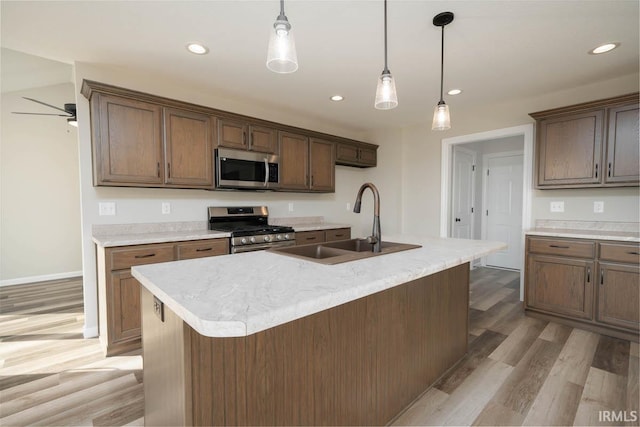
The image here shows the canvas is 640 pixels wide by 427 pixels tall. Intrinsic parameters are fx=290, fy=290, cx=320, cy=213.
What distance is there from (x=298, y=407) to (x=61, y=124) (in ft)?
18.2

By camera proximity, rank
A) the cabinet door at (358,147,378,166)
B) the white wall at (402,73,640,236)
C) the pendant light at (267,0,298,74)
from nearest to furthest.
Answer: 1. the pendant light at (267,0,298,74)
2. the white wall at (402,73,640,236)
3. the cabinet door at (358,147,378,166)

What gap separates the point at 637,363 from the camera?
214cm

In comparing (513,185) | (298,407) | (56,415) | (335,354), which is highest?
(513,185)

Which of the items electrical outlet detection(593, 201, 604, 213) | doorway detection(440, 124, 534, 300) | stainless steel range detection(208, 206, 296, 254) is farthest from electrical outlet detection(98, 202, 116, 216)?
electrical outlet detection(593, 201, 604, 213)

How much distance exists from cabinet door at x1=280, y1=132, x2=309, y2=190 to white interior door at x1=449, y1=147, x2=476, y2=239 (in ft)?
7.52

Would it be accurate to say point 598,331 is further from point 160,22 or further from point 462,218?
point 160,22

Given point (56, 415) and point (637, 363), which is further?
point (637, 363)

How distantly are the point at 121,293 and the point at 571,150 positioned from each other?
14.2 ft

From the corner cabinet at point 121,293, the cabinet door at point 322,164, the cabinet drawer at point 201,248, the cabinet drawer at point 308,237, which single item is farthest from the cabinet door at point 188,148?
the cabinet door at point 322,164

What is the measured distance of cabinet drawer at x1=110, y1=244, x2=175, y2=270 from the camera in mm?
2246

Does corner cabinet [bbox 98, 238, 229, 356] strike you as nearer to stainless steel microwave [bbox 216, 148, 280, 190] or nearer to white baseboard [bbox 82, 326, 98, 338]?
white baseboard [bbox 82, 326, 98, 338]

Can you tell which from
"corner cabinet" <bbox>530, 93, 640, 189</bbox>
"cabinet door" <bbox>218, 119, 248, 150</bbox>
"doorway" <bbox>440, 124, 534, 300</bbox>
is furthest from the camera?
"doorway" <bbox>440, 124, 534, 300</bbox>

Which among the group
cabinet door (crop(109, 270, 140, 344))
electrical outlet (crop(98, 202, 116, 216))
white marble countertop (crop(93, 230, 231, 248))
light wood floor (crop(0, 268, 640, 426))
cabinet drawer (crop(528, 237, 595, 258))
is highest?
electrical outlet (crop(98, 202, 116, 216))

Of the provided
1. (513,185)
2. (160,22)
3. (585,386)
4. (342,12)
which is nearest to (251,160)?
(160,22)
